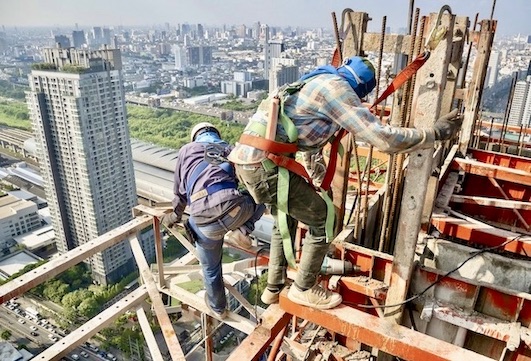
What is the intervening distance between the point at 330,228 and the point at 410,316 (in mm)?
1443

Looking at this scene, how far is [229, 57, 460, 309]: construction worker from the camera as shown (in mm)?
2662

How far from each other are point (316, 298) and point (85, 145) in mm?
30126

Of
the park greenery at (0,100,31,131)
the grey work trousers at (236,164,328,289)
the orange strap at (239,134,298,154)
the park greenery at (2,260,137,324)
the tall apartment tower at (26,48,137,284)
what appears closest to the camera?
the orange strap at (239,134,298,154)

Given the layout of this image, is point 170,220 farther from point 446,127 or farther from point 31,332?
point 31,332

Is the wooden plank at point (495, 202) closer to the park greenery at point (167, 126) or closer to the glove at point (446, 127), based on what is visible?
the glove at point (446, 127)

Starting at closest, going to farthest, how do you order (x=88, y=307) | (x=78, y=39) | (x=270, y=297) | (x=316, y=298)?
(x=316, y=298) < (x=270, y=297) < (x=88, y=307) < (x=78, y=39)

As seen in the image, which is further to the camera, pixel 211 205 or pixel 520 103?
pixel 520 103

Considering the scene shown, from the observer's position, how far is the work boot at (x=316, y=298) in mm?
3127

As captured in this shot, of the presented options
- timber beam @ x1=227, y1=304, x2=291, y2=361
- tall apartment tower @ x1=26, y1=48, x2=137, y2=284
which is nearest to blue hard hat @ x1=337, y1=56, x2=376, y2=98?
timber beam @ x1=227, y1=304, x2=291, y2=361

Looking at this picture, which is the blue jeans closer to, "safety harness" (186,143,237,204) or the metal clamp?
"safety harness" (186,143,237,204)

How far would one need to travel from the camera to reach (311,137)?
293cm

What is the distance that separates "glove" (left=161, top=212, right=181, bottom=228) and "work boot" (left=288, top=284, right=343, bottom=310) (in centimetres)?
187

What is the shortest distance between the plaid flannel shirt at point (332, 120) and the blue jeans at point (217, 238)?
111 centimetres

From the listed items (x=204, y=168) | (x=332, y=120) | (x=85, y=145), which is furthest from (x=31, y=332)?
(x=332, y=120)
